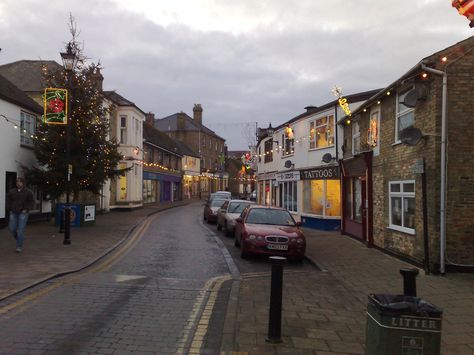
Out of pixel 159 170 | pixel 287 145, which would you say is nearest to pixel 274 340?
pixel 287 145

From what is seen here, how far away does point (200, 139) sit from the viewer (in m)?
69.7

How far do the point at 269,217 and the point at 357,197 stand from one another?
503cm

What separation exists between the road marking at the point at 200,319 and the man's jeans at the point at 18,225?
5.64 m

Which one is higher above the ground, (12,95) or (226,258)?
(12,95)

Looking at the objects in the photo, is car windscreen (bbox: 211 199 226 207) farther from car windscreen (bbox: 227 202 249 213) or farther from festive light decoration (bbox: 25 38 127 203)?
festive light decoration (bbox: 25 38 127 203)

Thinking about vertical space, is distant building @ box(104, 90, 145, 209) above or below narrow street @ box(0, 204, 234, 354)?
above

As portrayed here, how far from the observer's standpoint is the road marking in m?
5.60

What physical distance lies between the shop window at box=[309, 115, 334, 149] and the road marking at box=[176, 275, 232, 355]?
42.6 feet

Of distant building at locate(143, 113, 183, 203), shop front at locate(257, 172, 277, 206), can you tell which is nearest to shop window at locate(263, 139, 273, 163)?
shop front at locate(257, 172, 277, 206)

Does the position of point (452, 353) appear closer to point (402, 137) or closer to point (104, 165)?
point (402, 137)

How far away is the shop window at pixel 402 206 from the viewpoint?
38.3 feet

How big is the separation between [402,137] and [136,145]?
28.1 m

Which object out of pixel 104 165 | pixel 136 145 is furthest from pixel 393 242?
pixel 136 145

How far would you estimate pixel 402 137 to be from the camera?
1066 cm
